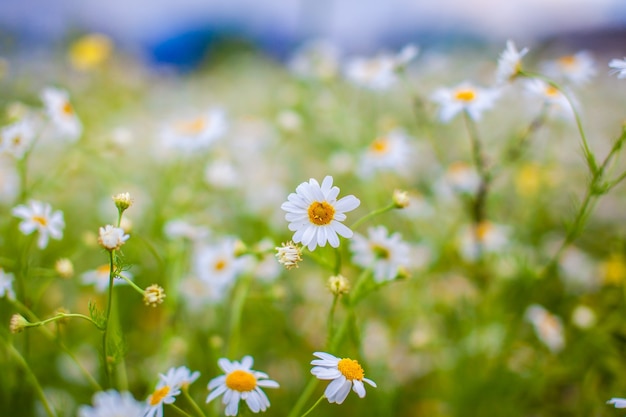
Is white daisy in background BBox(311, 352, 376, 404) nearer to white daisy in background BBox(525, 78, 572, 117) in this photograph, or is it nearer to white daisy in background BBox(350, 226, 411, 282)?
white daisy in background BBox(350, 226, 411, 282)

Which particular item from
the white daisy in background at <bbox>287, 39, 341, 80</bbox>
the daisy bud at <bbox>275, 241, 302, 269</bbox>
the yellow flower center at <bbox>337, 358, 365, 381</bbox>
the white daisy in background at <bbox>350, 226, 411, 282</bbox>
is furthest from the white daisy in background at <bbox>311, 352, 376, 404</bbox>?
the white daisy in background at <bbox>287, 39, 341, 80</bbox>

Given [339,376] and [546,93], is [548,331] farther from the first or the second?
[339,376]

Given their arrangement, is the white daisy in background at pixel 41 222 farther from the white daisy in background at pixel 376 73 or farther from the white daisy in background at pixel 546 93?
the white daisy in background at pixel 546 93

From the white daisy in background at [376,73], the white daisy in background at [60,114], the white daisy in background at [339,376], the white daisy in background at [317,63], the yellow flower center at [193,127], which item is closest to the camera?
the white daisy in background at [339,376]

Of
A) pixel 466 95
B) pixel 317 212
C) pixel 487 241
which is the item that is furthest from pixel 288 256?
pixel 487 241

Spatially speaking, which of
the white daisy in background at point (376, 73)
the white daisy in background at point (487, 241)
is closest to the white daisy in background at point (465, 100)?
the white daisy in background at point (376, 73)
